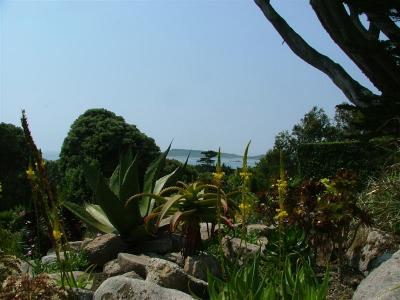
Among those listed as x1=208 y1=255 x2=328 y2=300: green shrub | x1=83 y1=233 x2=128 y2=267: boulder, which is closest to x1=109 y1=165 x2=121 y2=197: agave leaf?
x1=83 y1=233 x2=128 y2=267: boulder

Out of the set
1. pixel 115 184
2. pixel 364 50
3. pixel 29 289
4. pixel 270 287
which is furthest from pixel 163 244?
pixel 364 50

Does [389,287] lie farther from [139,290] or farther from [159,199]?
[159,199]

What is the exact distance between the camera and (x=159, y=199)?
481 cm

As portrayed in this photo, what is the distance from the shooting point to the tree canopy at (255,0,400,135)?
8005 mm

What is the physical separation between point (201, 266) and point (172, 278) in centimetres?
48

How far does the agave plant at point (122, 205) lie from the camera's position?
17.0 feet

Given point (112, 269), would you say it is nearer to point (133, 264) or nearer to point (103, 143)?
point (133, 264)

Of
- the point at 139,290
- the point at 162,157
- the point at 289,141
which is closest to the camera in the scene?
the point at 139,290

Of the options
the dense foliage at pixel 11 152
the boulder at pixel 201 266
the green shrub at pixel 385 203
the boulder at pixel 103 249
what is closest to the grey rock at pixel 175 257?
the boulder at pixel 201 266

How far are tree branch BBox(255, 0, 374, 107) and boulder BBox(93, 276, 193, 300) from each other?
6276mm

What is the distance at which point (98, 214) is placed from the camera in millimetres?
5664

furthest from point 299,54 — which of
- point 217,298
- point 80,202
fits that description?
point 217,298

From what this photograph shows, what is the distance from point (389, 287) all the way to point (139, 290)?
4.73 feet

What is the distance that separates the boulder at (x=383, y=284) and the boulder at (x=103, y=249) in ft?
7.70
